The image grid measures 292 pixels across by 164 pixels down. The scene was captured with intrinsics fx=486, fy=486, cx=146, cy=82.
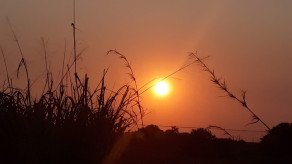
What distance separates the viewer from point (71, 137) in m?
4.28

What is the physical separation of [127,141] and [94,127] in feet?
1.96

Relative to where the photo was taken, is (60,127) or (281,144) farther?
(281,144)

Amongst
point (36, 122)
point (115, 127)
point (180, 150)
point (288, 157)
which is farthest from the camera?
point (180, 150)

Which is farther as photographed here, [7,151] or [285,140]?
[285,140]

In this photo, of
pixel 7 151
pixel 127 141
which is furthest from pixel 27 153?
pixel 127 141

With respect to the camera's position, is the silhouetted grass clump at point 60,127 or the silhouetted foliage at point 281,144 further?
the silhouetted foliage at point 281,144

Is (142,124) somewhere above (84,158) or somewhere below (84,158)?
above

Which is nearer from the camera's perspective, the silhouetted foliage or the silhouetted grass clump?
the silhouetted grass clump

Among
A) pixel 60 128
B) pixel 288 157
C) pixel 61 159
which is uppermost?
pixel 288 157

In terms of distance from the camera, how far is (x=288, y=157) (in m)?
9.48

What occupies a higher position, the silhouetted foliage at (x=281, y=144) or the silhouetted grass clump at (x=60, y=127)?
the silhouetted foliage at (x=281, y=144)

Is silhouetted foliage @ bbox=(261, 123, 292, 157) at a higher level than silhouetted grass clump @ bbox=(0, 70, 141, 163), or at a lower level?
higher

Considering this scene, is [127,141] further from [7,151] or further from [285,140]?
[285,140]

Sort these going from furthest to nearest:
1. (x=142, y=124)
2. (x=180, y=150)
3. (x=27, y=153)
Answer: (x=180, y=150)
(x=142, y=124)
(x=27, y=153)
